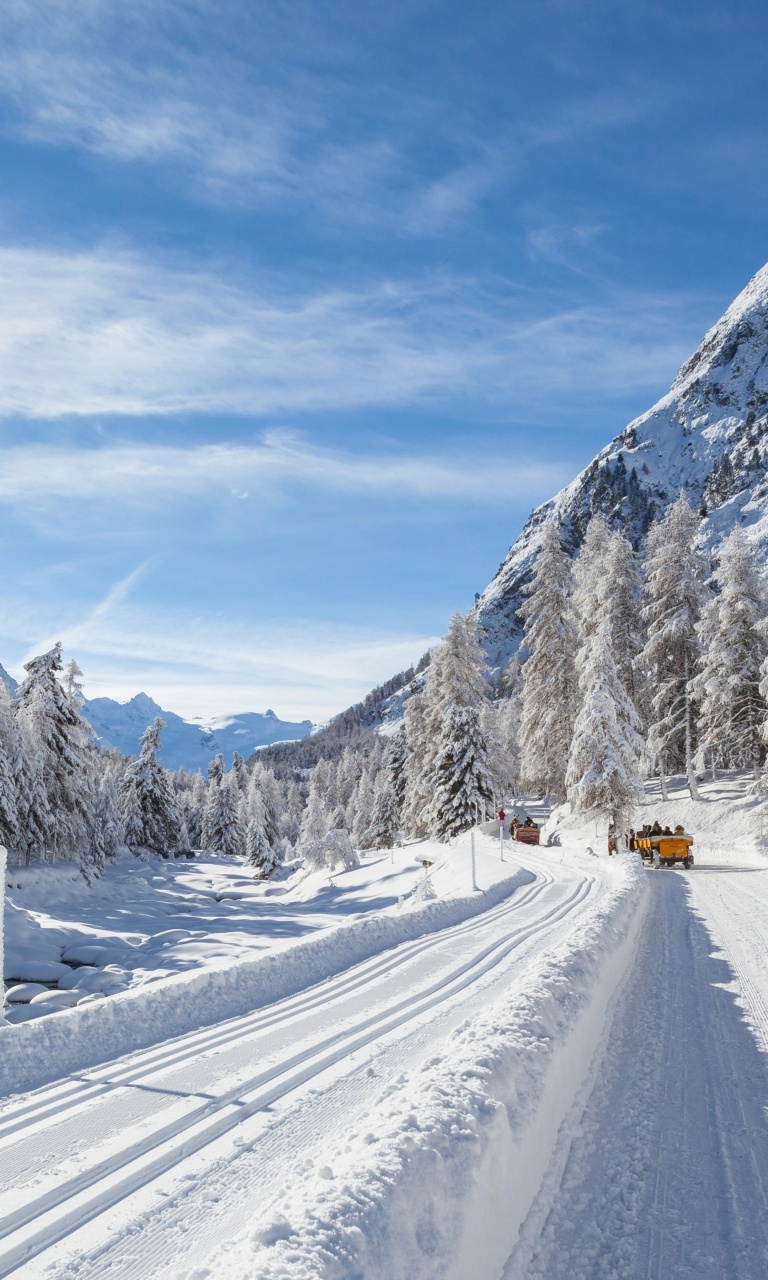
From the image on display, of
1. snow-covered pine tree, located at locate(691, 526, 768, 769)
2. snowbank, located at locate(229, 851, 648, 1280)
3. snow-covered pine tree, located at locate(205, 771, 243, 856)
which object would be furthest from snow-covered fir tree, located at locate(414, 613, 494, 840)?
snow-covered pine tree, located at locate(205, 771, 243, 856)

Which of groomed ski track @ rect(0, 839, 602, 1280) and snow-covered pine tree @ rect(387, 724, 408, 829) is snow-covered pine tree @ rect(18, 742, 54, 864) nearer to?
groomed ski track @ rect(0, 839, 602, 1280)

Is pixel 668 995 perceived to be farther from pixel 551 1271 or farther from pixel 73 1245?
pixel 73 1245

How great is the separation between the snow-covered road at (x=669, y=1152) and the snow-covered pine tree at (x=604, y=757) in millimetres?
20668

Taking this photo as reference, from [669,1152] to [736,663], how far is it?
104 ft

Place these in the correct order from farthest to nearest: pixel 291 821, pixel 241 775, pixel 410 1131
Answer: pixel 291 821, pixel 241 775, pixel 410 1131

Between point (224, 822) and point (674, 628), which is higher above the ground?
point (674, 628)

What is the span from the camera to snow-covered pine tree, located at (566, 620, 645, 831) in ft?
96.4

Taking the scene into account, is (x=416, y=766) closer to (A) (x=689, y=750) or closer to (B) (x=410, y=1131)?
(A) (x=689, y=750)

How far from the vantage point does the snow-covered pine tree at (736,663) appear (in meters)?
33.1

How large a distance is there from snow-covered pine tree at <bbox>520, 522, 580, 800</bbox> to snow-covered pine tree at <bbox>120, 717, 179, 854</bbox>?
23549mm

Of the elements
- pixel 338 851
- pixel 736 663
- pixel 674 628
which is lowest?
pixel 338 851

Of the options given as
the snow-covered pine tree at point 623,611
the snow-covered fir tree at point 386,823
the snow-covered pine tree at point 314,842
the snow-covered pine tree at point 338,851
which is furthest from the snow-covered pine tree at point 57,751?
the snow-covered pine tree at point 623,611

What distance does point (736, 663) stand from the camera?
1303 inches

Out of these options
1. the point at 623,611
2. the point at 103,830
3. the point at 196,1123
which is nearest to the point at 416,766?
the point at 623,611
